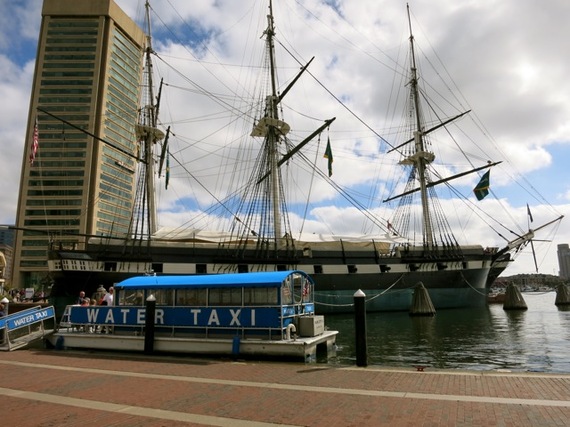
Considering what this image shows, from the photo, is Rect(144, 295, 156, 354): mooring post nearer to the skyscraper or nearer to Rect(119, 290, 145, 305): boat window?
Rect(119, 290, 145, 305): boat window

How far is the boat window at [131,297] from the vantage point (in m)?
14.4

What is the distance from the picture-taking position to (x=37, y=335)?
15.6 metres

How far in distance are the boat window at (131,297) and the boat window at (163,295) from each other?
0.35 m

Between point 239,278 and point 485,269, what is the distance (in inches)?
1404

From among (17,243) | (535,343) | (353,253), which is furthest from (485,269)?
(17,243)

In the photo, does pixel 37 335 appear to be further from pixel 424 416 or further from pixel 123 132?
pixel 123 132

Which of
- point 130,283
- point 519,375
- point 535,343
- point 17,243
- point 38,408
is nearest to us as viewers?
point 38,408

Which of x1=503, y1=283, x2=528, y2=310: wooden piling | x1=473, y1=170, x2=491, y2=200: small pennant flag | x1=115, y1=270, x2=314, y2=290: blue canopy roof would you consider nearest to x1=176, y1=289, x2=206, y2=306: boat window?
x1=115, y1=270, x2=314, y2=290: blue canopy roof

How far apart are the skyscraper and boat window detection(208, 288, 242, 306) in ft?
270

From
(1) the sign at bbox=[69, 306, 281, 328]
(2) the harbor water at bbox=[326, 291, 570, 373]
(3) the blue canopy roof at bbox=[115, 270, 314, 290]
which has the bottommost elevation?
(2) the harbor water at bbox=[326, 291, 570, 373]

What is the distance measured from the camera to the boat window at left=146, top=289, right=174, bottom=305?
45.8 ft

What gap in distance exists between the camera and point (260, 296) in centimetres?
1283

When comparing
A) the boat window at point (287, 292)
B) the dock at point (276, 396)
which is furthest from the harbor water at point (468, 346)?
the dock at point (276, 396)

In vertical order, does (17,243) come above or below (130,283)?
above
